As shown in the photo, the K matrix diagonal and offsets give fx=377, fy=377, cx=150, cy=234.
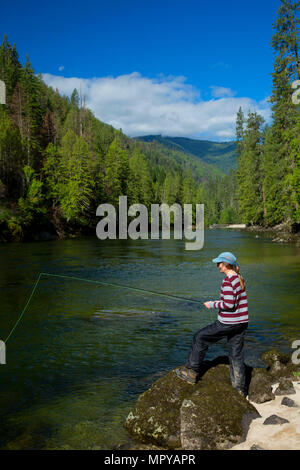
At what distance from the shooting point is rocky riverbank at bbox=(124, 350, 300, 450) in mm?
5391

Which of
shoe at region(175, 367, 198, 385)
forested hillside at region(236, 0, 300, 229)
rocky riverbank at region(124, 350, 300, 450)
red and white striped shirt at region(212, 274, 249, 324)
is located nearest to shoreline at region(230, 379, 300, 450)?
rocky riverbank at region(124, 350, 300, 450)

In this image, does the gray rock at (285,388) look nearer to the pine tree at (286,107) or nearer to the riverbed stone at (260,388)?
the riverbed stone at (260,388)

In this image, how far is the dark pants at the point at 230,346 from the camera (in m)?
6.34

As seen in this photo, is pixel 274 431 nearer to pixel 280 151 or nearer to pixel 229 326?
pixel 229 326

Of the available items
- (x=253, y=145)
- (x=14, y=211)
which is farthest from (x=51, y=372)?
(x=253, y=145)

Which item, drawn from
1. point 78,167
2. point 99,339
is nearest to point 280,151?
point 78,167

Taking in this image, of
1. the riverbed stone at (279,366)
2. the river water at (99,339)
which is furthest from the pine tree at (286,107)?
the riverbed stone at (279,366)

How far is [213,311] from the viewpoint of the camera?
44.5 feet

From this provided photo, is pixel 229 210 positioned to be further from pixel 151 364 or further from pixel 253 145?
pixel 151 364

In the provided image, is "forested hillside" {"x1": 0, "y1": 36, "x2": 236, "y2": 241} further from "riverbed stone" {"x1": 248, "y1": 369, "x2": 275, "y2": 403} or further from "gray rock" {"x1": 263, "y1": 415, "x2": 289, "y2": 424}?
"gray rock" {"x1": 263, "y1": 415, "x2": 289, "y2": 424}

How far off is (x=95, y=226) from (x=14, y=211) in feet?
62.6

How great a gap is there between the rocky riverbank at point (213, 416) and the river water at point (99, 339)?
0.54 meters

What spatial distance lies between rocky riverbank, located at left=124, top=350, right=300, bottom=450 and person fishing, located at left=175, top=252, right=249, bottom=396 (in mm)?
220

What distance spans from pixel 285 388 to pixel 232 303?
2.04 m
